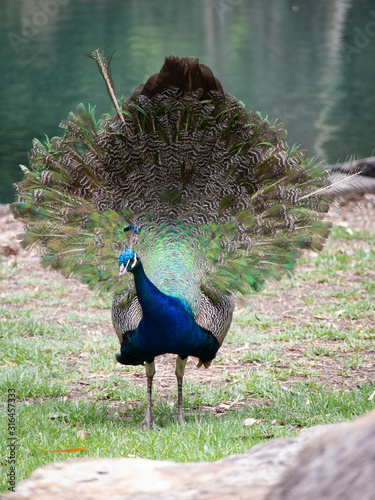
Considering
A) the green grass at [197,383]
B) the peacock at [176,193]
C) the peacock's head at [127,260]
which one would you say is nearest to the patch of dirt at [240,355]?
the green grass at [197,383]

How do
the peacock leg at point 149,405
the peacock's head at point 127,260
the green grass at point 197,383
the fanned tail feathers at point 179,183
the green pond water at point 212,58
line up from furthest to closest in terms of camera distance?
the green pond water at point 212,58 → the fanned tail feathers at point 179,183 → the peacock leg at point 149,405 → the green grass at point 197,383 → the peacock's head at point 127,260

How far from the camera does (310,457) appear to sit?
61.6 inches

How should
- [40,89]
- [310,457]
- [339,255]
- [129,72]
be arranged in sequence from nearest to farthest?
1. [310,457]
2. [339,255]
3. [40,89]
4. [129,72]

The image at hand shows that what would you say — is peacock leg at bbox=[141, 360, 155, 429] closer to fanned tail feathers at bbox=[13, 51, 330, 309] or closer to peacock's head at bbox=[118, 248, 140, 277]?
fanned tail feathers at bbox=[13, 51, 330, 309]

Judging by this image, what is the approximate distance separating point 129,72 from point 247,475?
23.1m

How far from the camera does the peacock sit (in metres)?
4.98

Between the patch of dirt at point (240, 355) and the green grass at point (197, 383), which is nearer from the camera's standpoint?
the green grass at point (197, 383)

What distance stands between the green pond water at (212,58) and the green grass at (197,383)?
7.36 ft

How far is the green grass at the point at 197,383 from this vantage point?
426 cm

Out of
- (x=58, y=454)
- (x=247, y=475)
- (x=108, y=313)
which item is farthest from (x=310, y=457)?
(x=108, y=313)

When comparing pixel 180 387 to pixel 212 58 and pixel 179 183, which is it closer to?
pixel 179 183

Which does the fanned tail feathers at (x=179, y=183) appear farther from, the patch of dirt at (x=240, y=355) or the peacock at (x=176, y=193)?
the patch of dirt at (x=240, y=355)

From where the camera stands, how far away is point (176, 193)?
5293 mm

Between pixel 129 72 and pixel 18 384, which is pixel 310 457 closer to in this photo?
pixel 18 384
